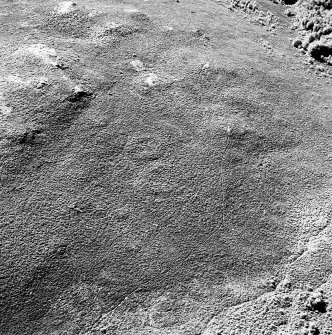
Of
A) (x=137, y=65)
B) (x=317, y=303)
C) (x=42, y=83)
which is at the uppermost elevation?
(x=137, y=65)

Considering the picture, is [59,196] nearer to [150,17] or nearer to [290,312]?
[290,312]

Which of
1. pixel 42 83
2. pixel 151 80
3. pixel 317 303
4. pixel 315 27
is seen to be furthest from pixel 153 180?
pixel 315 27

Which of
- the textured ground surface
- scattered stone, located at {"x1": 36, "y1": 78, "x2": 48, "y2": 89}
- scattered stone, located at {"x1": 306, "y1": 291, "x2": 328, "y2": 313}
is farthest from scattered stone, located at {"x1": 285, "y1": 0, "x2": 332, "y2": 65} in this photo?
scattered stone, located at {"x1": 306, "y1": 291, "x2": 328, "y2": 313}

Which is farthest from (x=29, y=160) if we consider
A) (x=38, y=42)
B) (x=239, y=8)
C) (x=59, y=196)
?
(x=239, y=8)

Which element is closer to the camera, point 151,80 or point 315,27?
point 151,80

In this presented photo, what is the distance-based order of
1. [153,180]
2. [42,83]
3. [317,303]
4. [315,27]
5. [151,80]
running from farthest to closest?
1. [315,27]
2. [151,80]
3. [42,83]
4. [153,180]
5. [317,303]

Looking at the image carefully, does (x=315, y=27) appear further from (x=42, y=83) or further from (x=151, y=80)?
(x=42, y=83)

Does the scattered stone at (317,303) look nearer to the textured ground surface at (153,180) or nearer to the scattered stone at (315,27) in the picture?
the textured ground surface at (153,180)

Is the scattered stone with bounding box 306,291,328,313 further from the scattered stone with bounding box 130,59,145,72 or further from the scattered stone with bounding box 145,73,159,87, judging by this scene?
the scattered stone with bounding box 130,59,145,72
